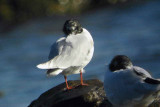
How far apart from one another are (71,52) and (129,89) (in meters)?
1.65

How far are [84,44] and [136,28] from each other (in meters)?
8.87

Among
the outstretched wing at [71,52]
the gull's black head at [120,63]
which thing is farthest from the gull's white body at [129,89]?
the outstretched wing at [71,52]

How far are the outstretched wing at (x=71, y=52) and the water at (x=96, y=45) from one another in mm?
4158

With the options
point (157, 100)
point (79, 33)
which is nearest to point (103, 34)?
point (79, 33)

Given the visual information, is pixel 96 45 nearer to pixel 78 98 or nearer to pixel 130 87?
pixel 78 98

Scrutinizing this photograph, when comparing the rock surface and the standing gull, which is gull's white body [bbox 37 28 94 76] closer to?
the standing gull

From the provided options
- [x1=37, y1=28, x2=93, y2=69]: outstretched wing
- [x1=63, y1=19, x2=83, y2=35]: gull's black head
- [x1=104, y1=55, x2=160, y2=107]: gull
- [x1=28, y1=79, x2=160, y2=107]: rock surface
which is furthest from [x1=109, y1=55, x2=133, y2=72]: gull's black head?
[x1=63, y1=19, x2=83, y2=35]: gull's black head

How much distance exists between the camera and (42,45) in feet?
55.1

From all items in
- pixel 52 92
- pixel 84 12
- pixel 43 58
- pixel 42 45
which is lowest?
pixel 52 92

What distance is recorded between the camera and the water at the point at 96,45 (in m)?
13.5

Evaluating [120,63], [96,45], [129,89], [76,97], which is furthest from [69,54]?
[96,45]

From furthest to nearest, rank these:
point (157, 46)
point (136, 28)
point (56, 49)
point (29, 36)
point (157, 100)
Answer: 1. point (29, 36)
2. point (136, 28)
3. point (157, 46)
4. point (56, 49)
5. point (157, 100)

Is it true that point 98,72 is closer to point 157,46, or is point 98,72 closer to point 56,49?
point 157,46

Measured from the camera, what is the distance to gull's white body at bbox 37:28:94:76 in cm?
759
